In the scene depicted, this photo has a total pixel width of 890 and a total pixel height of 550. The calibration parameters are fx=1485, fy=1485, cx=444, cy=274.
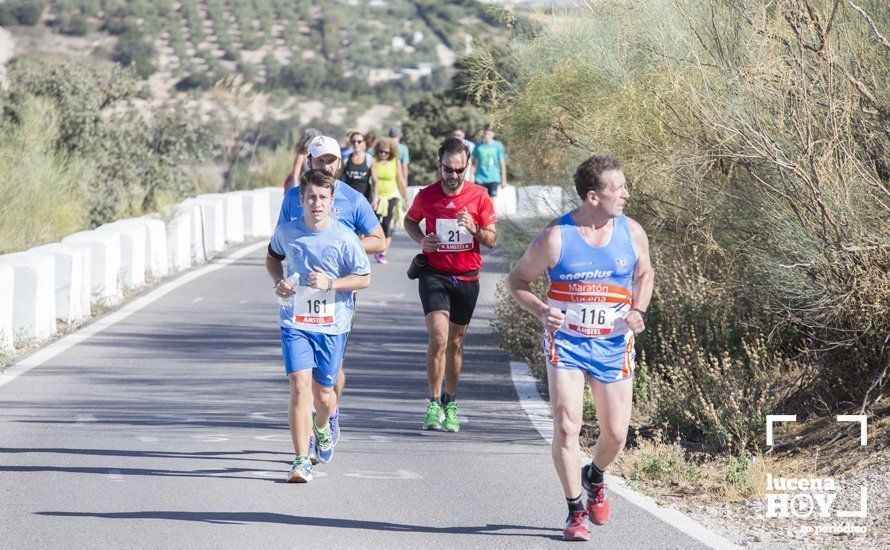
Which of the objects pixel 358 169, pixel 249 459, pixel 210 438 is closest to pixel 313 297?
pixel 249 459

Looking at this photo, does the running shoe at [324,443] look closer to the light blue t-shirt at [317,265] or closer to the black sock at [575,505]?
A: the light blue t-shirt at [317,265]

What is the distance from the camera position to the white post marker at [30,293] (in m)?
13.0

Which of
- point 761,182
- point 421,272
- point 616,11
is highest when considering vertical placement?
point 616,11

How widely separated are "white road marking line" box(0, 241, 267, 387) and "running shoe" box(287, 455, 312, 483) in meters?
4.01

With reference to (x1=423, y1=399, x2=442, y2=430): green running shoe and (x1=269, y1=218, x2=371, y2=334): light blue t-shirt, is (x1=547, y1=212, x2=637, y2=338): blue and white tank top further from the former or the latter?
(x1=423, y1=399, x2=442, y2=430): green running shoe

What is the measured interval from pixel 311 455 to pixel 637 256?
2526mm

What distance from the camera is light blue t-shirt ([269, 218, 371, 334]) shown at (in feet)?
26.8

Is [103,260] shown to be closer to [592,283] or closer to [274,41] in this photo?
[592,283]

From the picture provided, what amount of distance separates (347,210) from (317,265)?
568mm

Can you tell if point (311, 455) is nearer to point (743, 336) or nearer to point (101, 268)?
point (743, 336)

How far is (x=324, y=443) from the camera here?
28.0ft

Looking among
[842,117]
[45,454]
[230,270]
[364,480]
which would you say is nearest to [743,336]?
[842,117]

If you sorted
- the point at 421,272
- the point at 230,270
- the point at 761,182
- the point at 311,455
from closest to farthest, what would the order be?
the point at 311,455 < the point at 761,182 < the point at 421,272 < the point at 230,270

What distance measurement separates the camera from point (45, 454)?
8.92 metres
